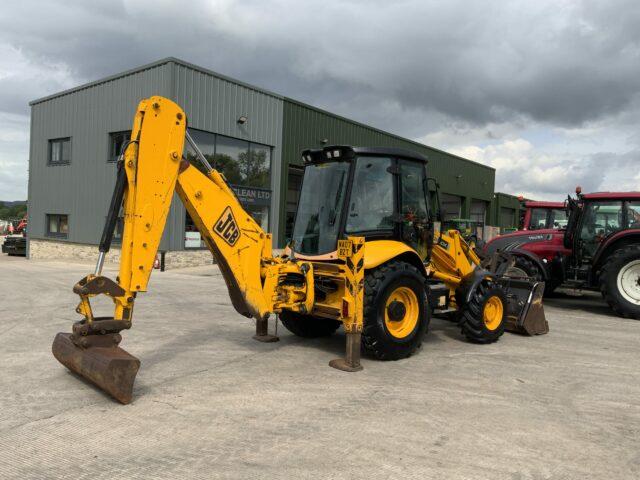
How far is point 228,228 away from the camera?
544 centimetres

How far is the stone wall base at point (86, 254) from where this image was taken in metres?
17.6

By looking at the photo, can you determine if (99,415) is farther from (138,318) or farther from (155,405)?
(138,318)

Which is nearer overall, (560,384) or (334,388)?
(334,388)

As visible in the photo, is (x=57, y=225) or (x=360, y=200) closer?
(x=360, y=200)

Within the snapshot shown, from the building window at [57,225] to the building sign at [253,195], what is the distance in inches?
294

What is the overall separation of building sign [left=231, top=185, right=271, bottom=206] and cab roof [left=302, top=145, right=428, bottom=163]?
492 inches

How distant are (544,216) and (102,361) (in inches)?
491

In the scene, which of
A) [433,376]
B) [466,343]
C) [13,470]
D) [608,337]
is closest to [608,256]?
[608,337]

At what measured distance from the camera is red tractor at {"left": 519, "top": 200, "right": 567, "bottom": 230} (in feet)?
45.5

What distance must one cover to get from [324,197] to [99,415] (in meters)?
3.44

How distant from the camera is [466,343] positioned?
724 cm

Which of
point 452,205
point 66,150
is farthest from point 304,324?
point 452,205

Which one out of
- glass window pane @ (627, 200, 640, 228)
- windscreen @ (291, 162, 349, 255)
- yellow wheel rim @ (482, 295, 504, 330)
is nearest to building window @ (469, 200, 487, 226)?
glass window pane @ (627, 200, 640, 228)

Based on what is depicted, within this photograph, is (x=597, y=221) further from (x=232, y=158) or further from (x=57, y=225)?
(x=57, y=225)
